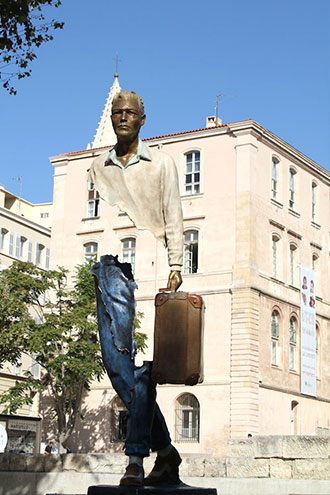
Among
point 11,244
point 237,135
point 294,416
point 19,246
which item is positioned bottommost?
point 294,416

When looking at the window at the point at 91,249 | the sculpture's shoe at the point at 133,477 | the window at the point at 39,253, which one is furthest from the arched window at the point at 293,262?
the sculpture's shoe at the point at 133,477

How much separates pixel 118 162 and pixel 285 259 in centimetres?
3818

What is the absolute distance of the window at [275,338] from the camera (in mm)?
42844

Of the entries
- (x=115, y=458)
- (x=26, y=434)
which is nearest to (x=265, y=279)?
(x=26, y=434)

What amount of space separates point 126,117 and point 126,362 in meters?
1.84

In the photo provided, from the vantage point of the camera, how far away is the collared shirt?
22.9ft

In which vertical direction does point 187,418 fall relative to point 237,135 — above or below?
below

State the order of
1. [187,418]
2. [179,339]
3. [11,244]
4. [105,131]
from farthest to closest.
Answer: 1. [105,131]
2. [11,244]
3. [187,418]
4. [179,339]

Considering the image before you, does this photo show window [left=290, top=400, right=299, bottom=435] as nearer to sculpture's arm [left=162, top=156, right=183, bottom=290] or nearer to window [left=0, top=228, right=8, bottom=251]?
window [left=0, top=228, right=8, bottom=251]

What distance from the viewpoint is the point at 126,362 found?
6.70 metres

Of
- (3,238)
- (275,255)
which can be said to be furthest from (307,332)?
(3,238)

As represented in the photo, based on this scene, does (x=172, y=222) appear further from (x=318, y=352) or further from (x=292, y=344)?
(x=318, y=352)

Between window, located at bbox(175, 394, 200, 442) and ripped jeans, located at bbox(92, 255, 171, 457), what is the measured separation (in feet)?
113

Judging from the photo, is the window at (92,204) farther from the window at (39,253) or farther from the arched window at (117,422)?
the window at (39,253)
